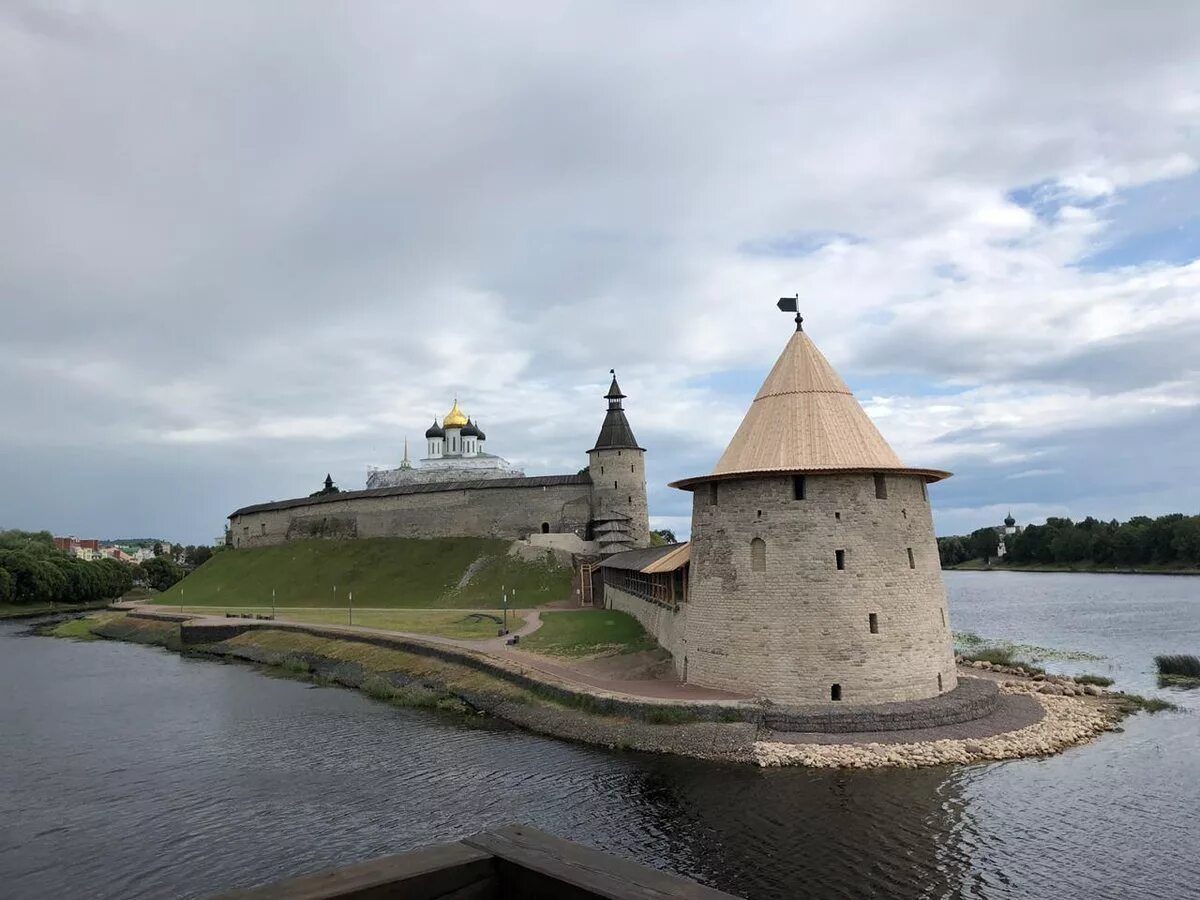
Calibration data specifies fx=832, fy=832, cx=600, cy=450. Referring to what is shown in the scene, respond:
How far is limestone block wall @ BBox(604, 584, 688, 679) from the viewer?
22.2 m

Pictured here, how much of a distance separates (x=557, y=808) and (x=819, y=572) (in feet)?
26.2

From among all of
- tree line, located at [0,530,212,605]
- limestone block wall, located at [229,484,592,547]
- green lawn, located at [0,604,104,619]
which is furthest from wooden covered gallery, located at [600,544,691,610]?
tree line, located at [0,530,212,605]

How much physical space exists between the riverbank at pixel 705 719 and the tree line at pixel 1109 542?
220 feet

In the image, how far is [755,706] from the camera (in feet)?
59.8

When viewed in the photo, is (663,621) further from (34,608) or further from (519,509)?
(34,608)

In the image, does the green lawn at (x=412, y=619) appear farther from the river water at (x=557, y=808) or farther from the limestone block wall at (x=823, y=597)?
the limestone block wall at (x=823, y=597)

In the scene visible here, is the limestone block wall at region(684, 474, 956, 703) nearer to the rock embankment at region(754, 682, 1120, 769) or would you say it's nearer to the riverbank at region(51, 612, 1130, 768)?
the riverbank at region(51, 612, 1130, 768)

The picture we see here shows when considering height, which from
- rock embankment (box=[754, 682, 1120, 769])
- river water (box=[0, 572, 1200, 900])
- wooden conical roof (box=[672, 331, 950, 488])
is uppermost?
wooden conical roof (box=[672, 331, 950, 488])

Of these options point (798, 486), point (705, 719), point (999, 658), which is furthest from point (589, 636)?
point (999, 658)

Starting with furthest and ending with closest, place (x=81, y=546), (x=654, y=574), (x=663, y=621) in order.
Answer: (x=81, y=546), (x=654, y=574), (x=663, y=621)

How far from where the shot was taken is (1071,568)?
9150 centimetres

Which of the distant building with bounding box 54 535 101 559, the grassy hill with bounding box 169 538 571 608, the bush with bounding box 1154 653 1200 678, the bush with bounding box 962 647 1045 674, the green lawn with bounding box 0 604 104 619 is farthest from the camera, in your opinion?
the distant building with bounding box 54 535 101 559

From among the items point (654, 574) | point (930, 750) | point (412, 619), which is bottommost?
point (930, 750)

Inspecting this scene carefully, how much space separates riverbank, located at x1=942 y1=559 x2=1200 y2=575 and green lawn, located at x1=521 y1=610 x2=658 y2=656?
219 ft
